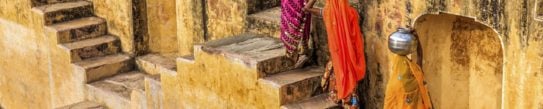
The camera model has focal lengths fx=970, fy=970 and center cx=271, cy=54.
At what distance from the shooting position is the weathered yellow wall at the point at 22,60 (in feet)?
33.6

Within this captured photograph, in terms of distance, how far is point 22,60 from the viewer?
35.1ft

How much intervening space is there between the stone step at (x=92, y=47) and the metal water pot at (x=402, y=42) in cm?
426

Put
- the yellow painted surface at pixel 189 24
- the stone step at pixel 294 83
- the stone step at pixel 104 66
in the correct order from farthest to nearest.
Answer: the stone step at pixel 104 66, the yellow painted surface at pixel 189 24, the stone step at pixel 294 83

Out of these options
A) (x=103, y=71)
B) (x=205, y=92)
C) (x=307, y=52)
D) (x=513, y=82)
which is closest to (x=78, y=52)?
(x=103, y=71)

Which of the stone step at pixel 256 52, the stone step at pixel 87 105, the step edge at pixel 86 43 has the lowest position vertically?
the stone step at pixel 87 105

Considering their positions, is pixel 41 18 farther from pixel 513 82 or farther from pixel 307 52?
pixel 513 82

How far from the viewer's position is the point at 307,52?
291 inches

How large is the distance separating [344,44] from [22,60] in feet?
17.0

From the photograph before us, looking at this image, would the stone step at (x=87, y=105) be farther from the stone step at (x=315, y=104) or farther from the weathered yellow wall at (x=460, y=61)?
the weathered yellow wall at (x=460, y=61)

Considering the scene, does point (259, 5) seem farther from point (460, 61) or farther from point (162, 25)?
point (460, 61)

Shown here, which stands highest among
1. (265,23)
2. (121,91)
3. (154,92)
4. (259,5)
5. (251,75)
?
(259,5)

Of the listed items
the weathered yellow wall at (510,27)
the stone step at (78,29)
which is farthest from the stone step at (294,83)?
the stone step at (78,29)

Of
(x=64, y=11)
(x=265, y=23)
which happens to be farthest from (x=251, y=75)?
(x=64, y=11)

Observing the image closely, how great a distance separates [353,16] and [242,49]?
1.14 meters
